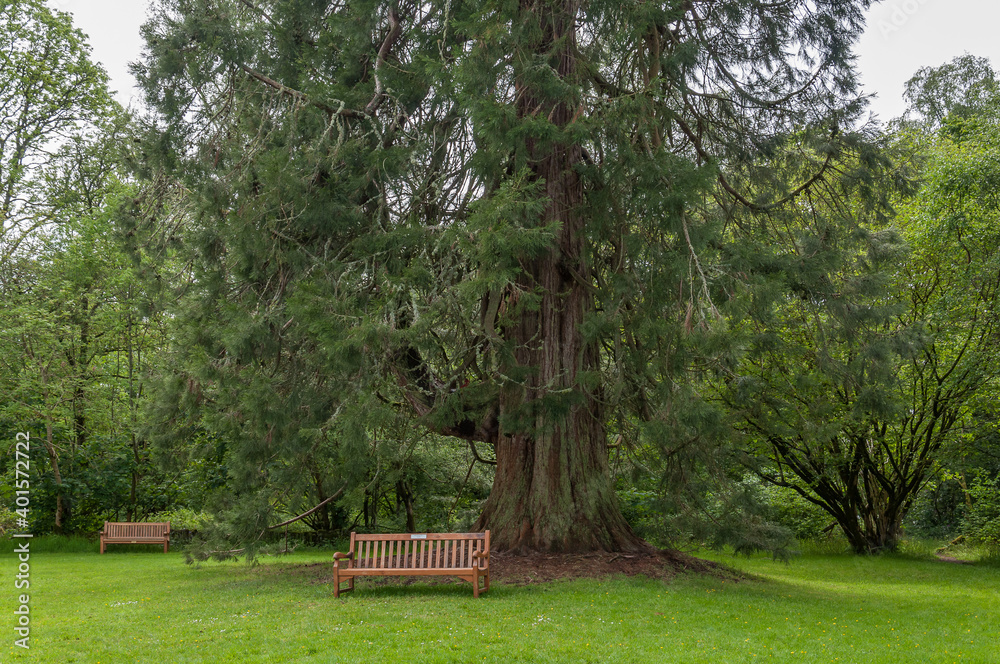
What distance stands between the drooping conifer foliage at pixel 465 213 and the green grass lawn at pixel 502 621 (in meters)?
1.36

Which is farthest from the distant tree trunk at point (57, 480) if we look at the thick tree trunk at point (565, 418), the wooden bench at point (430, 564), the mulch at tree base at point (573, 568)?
the thick tree trunk at point (565, 418)

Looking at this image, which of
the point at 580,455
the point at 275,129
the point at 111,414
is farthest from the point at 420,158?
the point at 111,414

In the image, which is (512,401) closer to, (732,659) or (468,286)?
(468,286)

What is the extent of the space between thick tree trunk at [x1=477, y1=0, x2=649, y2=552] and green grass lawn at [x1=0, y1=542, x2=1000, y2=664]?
1153 millimetres

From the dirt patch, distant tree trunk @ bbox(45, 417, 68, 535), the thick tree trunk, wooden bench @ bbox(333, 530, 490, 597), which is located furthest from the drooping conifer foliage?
distant tree trunk @ bbox(45, 417, 68, 535)

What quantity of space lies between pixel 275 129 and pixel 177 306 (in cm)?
272

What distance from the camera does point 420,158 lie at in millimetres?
8680

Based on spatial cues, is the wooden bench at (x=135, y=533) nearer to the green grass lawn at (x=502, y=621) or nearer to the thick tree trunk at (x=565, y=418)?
the green grass lawn at (x=502, y=621)

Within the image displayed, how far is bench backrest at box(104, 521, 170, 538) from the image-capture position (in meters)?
15.4

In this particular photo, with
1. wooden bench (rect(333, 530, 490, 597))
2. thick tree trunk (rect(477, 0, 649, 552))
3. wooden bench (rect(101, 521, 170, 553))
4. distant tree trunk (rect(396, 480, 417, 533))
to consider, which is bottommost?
wooden bench (rect(101, 521, 170, 553))

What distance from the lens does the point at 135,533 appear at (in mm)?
15414

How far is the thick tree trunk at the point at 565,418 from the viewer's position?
29.6 feet

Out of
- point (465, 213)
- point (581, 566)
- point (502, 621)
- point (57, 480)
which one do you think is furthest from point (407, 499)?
point (502, 621)

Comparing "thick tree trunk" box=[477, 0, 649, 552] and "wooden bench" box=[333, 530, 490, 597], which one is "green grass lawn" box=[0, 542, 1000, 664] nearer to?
"wooden bench" box=[333, 530, 490, 597]
